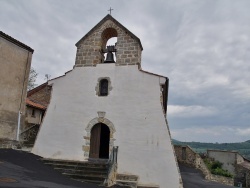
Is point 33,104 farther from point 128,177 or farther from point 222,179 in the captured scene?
point 222,179

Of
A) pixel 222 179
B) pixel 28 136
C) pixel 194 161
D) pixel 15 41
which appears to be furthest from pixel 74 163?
pixel 222 179

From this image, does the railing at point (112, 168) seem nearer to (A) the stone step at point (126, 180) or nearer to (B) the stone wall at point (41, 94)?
(A) the stone step at point (126, 180)

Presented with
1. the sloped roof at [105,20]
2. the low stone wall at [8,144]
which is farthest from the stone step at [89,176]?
the sloped roof at [105,20]

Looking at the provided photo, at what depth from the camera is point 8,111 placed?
1162 cm

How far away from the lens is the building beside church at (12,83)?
37.2 feet

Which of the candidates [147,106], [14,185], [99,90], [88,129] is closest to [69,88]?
[99,90]

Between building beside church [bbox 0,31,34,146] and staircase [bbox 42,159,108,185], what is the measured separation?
2.75m

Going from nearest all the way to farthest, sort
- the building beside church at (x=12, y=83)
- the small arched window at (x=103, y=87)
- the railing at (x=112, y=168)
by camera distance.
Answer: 1. the railing at (x=112, y=168)
2. the building beside church at (x=12, y=83)
3. the small arched window at (x=103, y=87)

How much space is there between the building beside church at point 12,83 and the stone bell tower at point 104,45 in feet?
9.66

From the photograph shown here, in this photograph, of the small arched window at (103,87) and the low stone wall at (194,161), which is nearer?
the small arched window at (103,87)

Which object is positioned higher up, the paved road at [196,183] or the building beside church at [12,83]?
the building beside church at [12,83]

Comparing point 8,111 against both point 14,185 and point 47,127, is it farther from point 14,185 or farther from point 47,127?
point 14,185

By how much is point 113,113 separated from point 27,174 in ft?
14.5

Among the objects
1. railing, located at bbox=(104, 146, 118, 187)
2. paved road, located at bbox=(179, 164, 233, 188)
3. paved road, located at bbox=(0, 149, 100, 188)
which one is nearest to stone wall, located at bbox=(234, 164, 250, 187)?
A: paved road, located at bbox=(179, 164, 233, 188)
